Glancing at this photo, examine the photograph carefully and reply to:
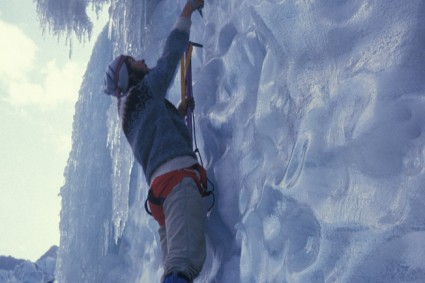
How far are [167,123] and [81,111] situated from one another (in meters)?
3.64

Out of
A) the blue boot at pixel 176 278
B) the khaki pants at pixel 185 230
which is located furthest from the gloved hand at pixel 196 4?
the blue boot at pixel 176 278

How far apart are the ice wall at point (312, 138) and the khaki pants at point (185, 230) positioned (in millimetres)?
223

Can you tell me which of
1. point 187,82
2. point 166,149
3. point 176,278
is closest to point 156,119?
point 166,149

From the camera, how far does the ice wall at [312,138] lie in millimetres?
1724

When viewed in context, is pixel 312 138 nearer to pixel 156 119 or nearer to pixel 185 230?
pixel 185 230

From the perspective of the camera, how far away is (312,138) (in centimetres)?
207

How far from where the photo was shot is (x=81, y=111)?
20.0ft

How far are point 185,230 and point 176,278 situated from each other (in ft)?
0.93

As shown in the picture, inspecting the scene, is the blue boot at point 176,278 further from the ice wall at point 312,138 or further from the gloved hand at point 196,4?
the gloved hand at point 196,4

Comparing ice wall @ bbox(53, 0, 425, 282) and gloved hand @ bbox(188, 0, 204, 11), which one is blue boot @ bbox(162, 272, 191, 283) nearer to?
ice wall @ bbox(53, 0, 425, 282)

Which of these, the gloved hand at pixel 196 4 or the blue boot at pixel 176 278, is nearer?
the blue boot at pixel 176 278

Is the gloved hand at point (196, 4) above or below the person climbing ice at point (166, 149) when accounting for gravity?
above

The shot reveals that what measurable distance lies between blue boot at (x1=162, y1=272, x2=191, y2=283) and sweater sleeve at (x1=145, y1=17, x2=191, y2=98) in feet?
3.13

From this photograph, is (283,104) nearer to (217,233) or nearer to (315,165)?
(315,165)
